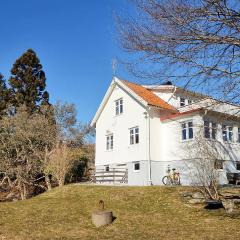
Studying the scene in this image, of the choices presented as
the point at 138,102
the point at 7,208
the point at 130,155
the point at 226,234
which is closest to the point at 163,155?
the point at 130,155

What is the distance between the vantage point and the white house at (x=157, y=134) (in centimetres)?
2989

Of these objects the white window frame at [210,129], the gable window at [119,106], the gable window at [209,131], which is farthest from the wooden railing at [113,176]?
the white window frame at [210,129]

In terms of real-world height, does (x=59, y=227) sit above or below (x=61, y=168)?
below

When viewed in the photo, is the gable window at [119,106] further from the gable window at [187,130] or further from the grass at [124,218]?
the grass at [124,218]

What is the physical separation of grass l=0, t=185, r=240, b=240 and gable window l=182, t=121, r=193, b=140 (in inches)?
298

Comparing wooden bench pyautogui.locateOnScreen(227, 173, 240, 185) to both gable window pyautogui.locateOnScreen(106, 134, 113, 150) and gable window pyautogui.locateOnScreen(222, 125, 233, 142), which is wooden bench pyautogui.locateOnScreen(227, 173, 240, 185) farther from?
gable window pyautogui.locateOnScreen(106, 134, 113, 150)

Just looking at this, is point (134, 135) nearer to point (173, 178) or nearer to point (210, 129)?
point (173, 178)

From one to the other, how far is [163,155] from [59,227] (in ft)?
54.5

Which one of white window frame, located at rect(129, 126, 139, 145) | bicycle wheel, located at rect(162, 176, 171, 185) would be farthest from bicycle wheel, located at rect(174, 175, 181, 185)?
white window frame, located at rect(129, 126, 139, 145)

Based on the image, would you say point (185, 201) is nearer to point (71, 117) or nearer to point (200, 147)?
point (200, 147)

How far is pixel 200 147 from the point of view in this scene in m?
23.2

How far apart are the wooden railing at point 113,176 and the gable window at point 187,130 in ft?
19.6

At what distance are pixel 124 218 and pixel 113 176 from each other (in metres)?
13.8

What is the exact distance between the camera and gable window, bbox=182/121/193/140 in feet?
98.1
